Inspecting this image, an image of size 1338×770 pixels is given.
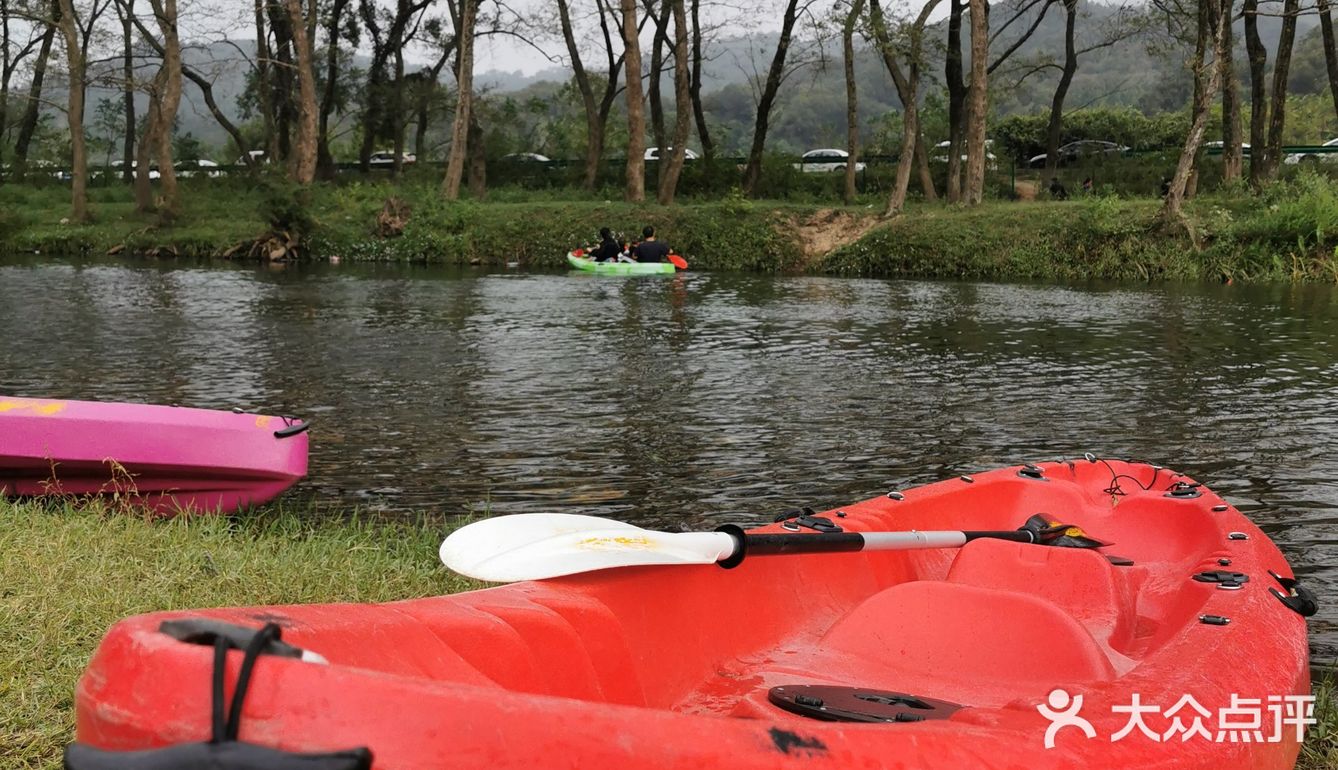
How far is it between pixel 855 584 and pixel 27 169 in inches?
1712

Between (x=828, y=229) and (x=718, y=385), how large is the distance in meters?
17.3

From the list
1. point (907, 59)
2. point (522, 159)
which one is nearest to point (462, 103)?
point (522, 159)

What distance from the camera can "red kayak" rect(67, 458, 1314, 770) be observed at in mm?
1812

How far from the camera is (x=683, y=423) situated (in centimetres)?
909

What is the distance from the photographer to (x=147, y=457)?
5.90m

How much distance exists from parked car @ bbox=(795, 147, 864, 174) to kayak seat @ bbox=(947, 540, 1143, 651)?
30628mm

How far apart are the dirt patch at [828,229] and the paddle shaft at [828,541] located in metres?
22.8

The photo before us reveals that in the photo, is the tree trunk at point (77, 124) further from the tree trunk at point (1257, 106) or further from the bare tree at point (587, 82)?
the tree trunk at point (1257, 106)

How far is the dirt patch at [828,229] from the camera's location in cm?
2694

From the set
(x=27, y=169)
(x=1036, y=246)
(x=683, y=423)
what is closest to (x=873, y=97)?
(x=27, y=169)

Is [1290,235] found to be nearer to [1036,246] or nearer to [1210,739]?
[1036,246]

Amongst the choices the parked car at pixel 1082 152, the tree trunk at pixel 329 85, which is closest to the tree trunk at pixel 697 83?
the parked car at pixel 1082 152

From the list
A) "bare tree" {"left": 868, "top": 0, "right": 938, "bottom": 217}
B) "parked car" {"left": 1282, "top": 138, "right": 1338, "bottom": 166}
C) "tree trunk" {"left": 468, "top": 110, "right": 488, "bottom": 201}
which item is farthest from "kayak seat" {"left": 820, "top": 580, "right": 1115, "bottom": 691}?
"tree trunk" {"left": 468, "top": 110, "right": 488, "bottom": 201}

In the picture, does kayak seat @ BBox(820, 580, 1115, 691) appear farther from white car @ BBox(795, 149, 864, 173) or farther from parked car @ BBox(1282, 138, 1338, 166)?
white car @ BBox(795, 149, 864, 173)
